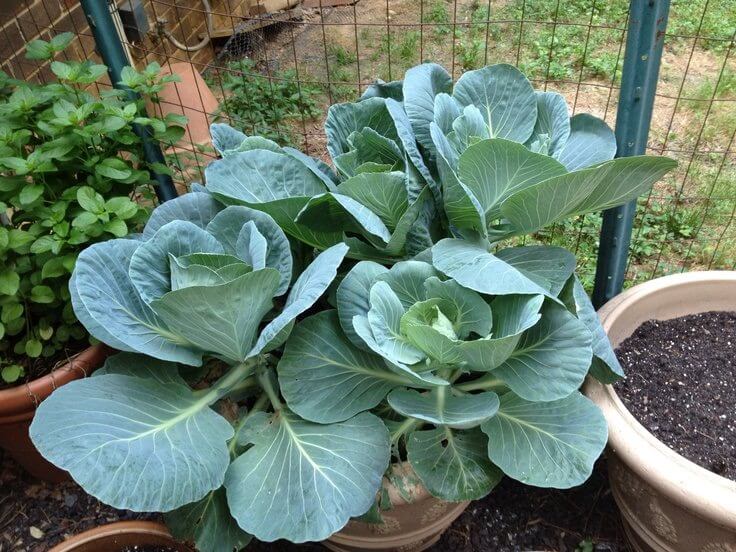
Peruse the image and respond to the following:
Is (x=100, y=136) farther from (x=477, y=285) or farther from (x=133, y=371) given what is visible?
(x=477, y=285)

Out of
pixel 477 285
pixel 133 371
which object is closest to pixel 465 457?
pixel 477 285

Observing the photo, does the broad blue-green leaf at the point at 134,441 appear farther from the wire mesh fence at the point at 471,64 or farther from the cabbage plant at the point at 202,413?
the wire mesh fence at the point at 471,64

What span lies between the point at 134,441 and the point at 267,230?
1.58 ft

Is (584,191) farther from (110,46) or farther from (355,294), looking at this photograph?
(110,46)

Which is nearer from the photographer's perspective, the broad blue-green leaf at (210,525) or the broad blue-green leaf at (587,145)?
the broad blue-green leaf at (210,525)

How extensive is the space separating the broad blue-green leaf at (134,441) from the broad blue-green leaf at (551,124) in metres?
0.95

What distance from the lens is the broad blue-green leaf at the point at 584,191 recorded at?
48.1 inches

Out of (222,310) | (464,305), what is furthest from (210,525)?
(464,305)

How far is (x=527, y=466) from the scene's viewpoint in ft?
4.09

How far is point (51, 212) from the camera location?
60.0 inches

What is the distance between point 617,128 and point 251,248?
940 millimetres

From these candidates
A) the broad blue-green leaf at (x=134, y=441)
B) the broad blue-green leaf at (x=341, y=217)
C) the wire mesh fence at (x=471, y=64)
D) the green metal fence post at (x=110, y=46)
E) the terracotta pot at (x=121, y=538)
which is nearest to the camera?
the broad blue-green leaf at (x=134, y=441)

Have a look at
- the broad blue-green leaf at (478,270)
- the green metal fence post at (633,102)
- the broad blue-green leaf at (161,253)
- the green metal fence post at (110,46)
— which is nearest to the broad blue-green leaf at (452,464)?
the broad blue-green leaf at (478,270)

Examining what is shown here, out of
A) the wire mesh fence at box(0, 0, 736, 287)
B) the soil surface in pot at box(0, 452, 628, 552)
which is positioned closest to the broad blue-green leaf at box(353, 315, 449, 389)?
the soil surface in pot at box(0, 452, 628, 552)
